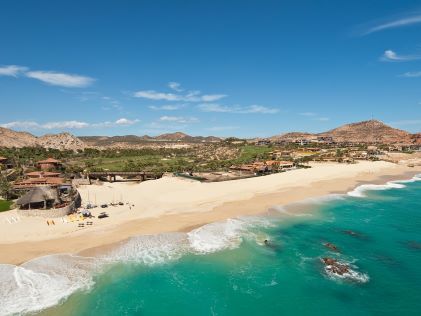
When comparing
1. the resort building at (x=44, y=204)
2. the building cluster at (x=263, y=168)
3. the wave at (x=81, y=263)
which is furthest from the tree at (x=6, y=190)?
the building cluster at (x=263, y=168)

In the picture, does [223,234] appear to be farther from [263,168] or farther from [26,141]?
[26,141]

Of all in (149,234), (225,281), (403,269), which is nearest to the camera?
(225,281)

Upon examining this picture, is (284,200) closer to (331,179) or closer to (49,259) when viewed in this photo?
(331,179)

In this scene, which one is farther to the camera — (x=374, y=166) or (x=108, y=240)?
(x=374, y=166)

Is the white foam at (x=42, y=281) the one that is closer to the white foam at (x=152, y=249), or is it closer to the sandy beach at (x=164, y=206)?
the sandy beach at (x=164, y=206)

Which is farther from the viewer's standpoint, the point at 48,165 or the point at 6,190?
the point at 48,165

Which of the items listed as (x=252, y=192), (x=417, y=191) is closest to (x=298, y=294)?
(x=252, y=192)

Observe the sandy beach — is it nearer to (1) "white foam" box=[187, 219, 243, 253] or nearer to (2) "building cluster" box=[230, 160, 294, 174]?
(1) "white foam" box=[187, 219, 243, 253]

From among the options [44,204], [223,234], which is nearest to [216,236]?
[223,234]
